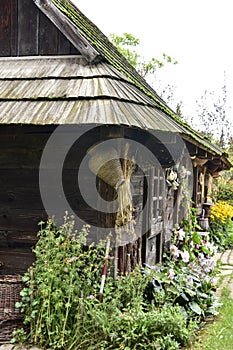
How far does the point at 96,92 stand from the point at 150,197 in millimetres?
1986

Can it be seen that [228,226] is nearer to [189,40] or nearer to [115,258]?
[115,258]

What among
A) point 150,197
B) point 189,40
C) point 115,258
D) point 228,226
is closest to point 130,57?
point 189,40

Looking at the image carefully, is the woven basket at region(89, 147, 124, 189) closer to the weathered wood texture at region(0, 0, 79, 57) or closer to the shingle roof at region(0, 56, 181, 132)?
the shingle roof at region(0, 56, 181, 132)

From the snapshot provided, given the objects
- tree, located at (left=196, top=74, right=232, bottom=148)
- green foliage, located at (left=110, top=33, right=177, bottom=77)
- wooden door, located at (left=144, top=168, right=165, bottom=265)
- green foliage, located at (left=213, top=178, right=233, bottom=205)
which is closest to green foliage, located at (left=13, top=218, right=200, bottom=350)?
wooden door, located at (left=144, top=168, right=165, bottom=265)

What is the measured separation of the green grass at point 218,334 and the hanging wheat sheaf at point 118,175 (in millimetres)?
1270

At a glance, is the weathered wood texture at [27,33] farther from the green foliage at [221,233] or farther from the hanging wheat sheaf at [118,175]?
the green foliage at [221,233]

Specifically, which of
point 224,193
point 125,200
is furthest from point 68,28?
point 224,193

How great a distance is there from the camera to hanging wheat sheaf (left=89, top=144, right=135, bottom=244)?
14.6 ft

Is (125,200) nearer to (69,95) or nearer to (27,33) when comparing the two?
(69,95)

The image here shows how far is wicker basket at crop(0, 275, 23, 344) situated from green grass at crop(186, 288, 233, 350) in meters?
1.62

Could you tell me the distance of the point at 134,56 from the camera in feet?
75.9

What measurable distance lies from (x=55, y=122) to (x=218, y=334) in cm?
272

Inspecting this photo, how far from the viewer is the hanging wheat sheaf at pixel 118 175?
4.44m

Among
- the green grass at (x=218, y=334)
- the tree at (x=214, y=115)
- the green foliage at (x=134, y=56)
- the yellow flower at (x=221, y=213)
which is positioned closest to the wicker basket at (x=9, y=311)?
the green grass at (x=218, y=334)
